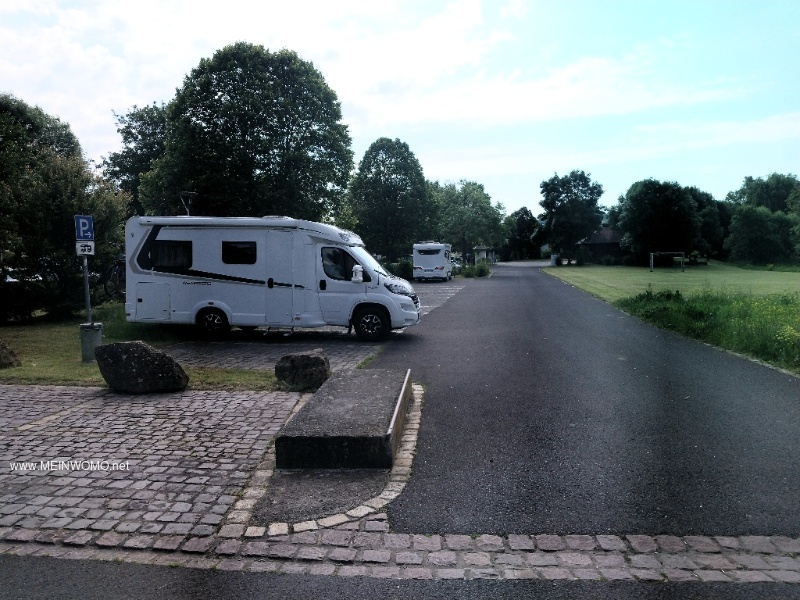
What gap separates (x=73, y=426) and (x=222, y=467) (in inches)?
92.7

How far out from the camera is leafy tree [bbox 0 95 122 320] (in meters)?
18.4

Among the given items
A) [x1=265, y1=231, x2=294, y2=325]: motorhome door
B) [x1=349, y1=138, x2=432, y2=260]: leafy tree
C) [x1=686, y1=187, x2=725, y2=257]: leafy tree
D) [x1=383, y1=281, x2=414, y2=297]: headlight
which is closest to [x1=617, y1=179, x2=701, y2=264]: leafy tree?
[x1=686, y1=187, x2=725, y2=257]: leafy tree

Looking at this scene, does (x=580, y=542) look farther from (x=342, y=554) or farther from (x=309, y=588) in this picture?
(x=309, y=588)

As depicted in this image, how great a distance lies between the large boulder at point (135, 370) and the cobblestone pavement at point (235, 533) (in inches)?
73.3

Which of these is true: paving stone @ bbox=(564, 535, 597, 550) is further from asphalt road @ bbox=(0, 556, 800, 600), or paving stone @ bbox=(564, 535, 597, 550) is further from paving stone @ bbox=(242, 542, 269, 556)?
paving stone @ bbox=(242, 542, 269, 556)

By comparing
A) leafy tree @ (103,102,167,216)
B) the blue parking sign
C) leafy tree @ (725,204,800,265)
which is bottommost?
the blue parking sign

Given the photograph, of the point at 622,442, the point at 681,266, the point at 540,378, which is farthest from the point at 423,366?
the point at 681,266

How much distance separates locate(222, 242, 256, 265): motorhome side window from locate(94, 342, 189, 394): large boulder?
5617mm

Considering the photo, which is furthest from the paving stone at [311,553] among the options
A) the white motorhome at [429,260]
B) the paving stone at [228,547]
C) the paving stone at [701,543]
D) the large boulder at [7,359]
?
the white motorhome at [429,260]

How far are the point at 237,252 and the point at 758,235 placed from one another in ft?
225

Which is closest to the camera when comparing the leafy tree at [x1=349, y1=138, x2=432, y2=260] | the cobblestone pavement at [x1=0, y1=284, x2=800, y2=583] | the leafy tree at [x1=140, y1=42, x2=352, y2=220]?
the cobblestone pavement at [x1=0, y1=284, x2=800, y2=583]

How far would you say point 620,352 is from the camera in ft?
40.0

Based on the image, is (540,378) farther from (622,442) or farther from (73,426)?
(73,426)

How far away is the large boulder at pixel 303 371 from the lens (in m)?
8.84
